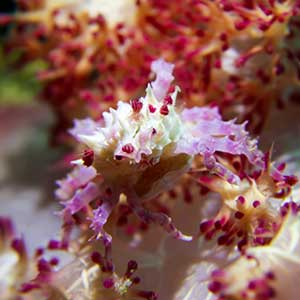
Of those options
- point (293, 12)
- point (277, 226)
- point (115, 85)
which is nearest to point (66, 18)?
point (115, 85)

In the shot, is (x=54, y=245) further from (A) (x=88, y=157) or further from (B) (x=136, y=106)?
(B) (x=136, y=106)

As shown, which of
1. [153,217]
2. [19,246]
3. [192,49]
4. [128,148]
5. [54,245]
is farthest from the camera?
[192,49]

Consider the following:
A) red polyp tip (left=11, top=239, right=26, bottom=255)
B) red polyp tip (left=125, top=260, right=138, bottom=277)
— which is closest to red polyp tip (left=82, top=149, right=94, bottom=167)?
red polyp tip (left=125, top=260, right=138, bottom=277)

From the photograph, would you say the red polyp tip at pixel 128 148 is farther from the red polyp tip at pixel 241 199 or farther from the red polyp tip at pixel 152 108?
the red polyp tip at pixel 241 199

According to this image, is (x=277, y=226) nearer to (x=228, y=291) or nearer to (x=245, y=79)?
(x=228, y=291)

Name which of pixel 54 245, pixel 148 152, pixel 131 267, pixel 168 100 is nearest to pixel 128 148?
pixel 148 152

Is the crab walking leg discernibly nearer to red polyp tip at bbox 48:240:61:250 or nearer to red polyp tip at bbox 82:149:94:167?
red polyp tip at bbox 82:149:94:167
